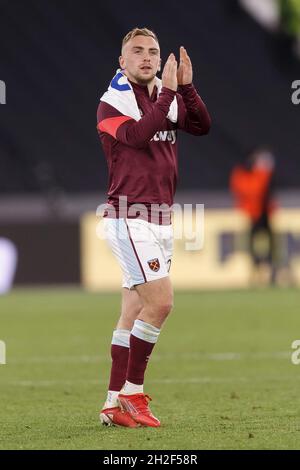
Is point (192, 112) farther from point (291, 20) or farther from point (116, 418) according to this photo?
point (291, 20)

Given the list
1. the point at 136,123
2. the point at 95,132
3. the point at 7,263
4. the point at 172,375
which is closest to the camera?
the point at 136,123

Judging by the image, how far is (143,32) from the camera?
764cm

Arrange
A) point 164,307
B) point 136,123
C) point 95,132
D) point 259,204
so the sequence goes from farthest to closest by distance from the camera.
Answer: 1. point 95,132
2. point 259,204
3. point 164,307
4. point 136,123

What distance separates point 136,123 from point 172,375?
3.61 metres

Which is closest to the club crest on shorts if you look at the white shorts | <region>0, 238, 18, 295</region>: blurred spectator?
the white shorts

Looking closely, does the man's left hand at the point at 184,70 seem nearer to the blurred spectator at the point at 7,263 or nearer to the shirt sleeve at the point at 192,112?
the shirt sleeve at the point at 192,112

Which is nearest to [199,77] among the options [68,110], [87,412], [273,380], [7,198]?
[68,110]

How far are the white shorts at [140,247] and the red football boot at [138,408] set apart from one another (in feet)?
2.11

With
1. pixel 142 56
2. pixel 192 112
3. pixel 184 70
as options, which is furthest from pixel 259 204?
pixel 142 56

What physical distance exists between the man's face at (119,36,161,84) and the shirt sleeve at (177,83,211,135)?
0.24 meters

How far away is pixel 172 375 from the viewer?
1059cm

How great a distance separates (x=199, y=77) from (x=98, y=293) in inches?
337

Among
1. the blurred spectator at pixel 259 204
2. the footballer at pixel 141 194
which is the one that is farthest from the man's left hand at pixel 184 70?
the blurred spectator at pixel 259 204

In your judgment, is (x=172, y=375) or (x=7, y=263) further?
(x=7, y=263)
